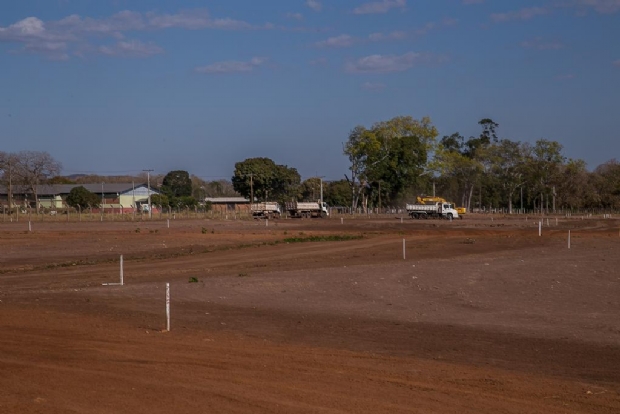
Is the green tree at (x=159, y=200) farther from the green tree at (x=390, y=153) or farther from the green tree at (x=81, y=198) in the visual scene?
the green tree at (x=390, y=153)

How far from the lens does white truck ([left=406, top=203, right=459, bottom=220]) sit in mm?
104188

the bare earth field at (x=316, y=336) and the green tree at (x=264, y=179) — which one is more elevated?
the green tree at (x=264, y=179)

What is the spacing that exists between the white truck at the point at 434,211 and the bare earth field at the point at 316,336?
64.4 metres

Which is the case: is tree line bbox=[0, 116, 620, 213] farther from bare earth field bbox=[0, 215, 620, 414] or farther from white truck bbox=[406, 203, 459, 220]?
bare earth field bbox=[0, 215, 620, 414]

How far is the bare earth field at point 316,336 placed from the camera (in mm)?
10492

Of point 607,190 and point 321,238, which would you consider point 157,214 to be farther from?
point 607,190

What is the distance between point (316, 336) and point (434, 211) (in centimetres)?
8842

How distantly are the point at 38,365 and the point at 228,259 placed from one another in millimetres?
28540

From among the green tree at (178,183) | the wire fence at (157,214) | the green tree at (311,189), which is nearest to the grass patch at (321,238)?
the wire fence at (157,214)

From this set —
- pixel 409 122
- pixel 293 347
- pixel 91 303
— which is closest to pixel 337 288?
pixel 91 303

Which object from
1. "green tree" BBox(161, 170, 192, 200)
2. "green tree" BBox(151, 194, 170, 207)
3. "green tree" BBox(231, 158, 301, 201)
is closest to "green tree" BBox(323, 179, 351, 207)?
"green tree" BBox(231, 158, 301, 201)

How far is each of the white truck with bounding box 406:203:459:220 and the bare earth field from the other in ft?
211

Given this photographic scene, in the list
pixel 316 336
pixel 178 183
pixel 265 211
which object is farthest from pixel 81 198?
pixel 316 336

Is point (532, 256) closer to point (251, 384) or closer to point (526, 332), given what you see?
point (526, 332)
